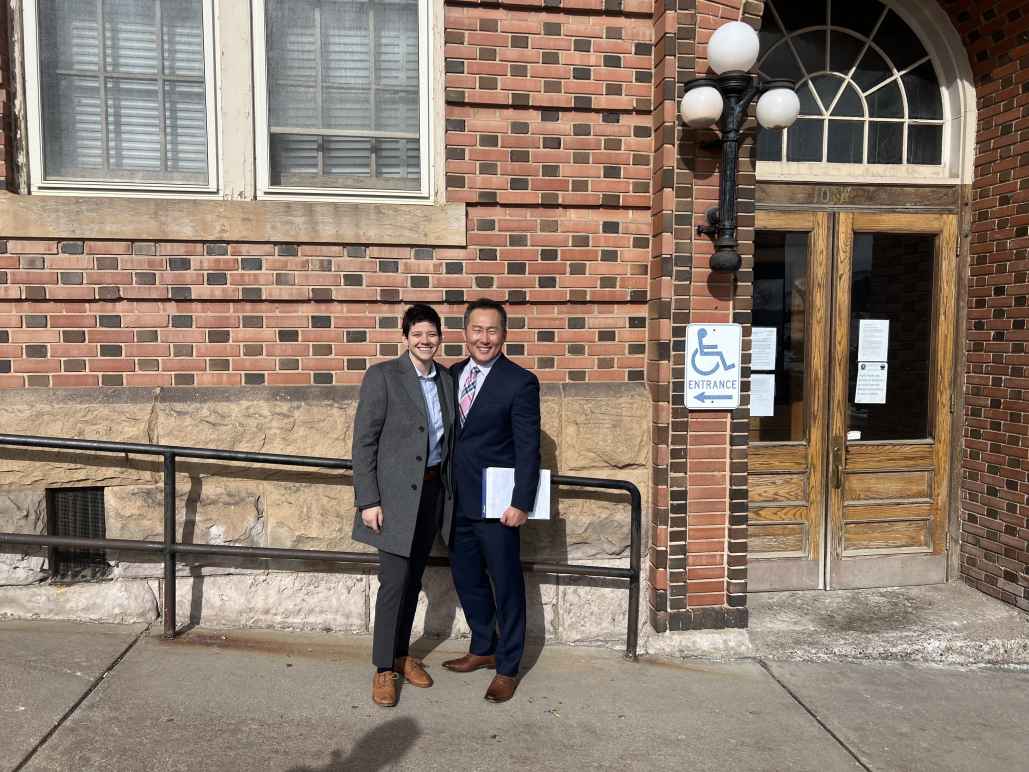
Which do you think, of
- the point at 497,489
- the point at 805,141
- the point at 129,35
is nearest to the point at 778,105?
the point at 805,141

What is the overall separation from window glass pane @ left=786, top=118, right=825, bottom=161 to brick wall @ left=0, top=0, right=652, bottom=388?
1289mm

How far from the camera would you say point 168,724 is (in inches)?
115

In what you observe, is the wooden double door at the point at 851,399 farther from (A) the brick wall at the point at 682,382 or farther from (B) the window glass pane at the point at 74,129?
(B) the window glass pane at the point at 74,129

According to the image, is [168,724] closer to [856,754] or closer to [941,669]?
[856,754]

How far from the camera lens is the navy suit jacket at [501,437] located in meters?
3.31

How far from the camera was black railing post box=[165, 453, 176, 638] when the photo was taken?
356cm

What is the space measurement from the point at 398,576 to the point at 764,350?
2.77 metres

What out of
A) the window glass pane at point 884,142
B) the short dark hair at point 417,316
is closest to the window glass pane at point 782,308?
the window glass pane at point 884,142

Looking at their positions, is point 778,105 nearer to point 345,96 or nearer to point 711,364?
point 711,364

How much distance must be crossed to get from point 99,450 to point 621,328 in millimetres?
2726

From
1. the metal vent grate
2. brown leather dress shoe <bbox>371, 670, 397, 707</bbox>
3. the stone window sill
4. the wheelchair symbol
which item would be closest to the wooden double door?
the wheelchair symbol

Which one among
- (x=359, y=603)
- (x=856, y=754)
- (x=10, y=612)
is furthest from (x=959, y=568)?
(x=10, y=612)

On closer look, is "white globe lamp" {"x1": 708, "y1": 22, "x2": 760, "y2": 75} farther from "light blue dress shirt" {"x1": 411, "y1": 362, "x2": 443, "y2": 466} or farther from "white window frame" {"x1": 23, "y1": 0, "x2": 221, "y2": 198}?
"white window frame" {"x1": 23, "y1": 0, "x2": 221, "y2": 198}

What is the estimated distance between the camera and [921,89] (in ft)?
15.9
